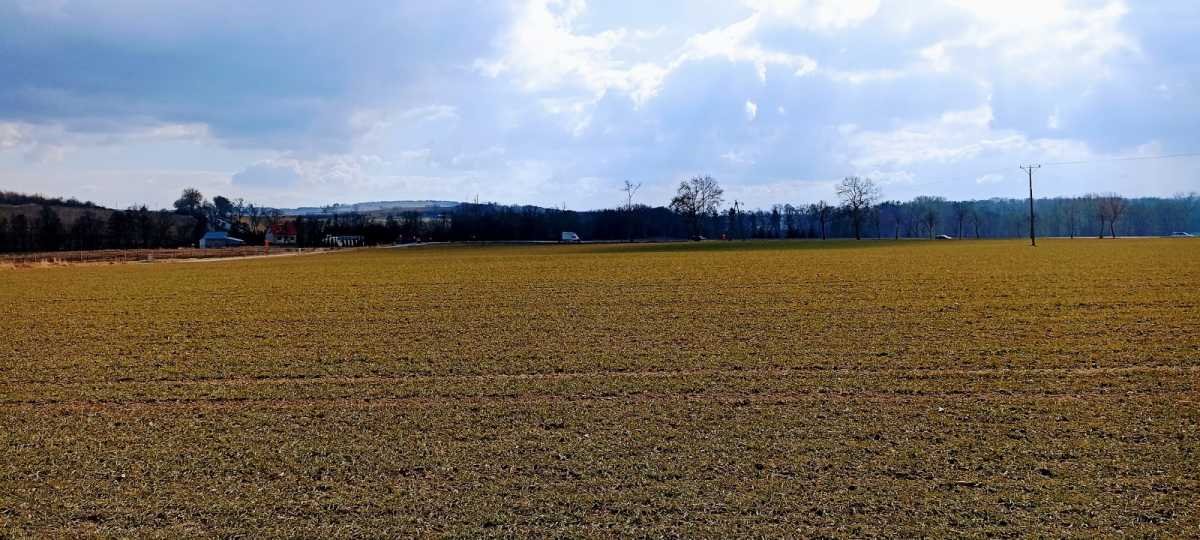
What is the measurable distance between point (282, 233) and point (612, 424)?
490ft

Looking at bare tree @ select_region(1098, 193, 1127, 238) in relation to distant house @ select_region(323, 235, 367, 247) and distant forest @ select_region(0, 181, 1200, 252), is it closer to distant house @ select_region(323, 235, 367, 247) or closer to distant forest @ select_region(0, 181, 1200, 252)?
distant forest @ select_region(0, 181, 1200, 252)

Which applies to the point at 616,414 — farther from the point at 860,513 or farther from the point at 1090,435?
the point at 1090,435

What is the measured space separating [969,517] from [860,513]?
941 millimetres

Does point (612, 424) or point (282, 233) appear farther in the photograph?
point (282, 233)

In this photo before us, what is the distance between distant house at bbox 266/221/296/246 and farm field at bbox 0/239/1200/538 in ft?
425

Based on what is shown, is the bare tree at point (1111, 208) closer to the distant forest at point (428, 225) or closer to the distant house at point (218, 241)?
the distant forest at point (428, 225)

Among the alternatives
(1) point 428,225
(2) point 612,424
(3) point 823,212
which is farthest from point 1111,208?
(2) point 612,424

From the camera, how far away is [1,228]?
12025cm

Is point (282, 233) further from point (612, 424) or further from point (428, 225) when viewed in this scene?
point (612, 424)

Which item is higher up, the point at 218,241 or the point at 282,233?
the point at 282,233

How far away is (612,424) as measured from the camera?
10109 millimetres

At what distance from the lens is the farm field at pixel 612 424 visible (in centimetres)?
718

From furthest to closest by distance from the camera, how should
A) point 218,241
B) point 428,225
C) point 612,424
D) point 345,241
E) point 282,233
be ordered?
point 428,225, point 282,233, point 345,241, point 218,241, point 612,424

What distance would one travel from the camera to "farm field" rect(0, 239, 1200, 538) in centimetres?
718
